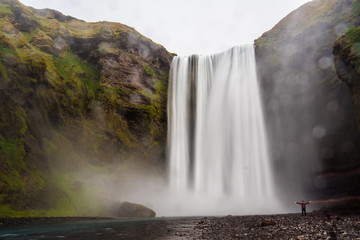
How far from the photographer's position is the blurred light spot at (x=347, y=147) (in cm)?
3194

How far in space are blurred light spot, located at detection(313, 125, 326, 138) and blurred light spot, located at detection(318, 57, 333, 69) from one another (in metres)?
8.98

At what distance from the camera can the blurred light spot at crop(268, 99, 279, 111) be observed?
141 ft

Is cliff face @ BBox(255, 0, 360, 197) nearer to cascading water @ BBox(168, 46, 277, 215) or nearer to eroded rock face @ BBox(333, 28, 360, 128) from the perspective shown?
cascading water @ BBox(168, 46, 277, 215)

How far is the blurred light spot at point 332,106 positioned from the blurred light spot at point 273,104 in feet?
28.9

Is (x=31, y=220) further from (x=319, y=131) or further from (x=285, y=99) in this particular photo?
(x=285, y=99)

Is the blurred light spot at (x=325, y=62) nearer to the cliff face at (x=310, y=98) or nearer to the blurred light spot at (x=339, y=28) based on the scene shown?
the cliff face at (x=310, y=98)

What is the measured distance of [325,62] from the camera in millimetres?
37344

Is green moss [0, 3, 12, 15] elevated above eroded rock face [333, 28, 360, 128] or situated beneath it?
elevated above

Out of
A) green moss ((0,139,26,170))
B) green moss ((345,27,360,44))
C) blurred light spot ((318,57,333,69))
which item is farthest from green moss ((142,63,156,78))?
green moss ((345,27,360,44))

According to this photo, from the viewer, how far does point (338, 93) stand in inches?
1313

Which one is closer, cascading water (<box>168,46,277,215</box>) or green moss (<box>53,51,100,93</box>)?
cascading water (<box>168,46,277,215</box>)

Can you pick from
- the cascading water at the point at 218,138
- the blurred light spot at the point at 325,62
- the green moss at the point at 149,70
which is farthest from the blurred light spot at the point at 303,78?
the green moss at the point at 149,70

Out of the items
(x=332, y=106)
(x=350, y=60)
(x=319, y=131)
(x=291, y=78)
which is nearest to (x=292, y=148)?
(x=319, y=131)

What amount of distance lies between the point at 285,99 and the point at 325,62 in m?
8.04
